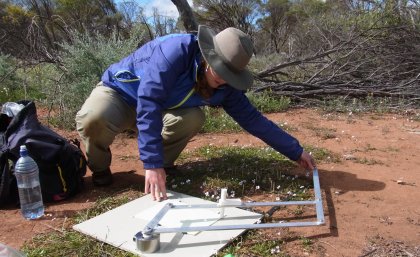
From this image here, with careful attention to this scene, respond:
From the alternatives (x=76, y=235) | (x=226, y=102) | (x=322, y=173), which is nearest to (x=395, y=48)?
(x=322, y=173)

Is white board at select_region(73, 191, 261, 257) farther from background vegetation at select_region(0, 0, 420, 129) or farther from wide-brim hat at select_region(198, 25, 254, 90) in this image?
background vegetation at select_region(0, 0, 420, 129)

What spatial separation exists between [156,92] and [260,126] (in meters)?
0.77

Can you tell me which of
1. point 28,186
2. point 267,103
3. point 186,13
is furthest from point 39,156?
point 186,13

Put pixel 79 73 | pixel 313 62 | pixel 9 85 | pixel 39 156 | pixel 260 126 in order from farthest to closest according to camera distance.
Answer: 1. pixel 9 85
2. pixel 313 62
3. pixel 79 73
4. pixel 260 126
5. pixel 39 156

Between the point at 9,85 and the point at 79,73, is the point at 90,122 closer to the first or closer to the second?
the point at 79,73

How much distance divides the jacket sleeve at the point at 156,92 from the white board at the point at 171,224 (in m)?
0.30

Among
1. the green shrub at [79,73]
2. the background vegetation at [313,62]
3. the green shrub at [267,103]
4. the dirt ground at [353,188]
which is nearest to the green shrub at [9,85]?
the background vegetation at [313,62]

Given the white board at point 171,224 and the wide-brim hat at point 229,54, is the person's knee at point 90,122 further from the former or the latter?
the wide-brim hat at point 229,54

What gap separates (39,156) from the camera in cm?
255

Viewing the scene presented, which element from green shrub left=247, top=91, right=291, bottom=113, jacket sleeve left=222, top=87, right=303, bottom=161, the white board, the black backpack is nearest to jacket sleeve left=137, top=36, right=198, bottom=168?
the white board

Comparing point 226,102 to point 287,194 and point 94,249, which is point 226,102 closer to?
point 287,194

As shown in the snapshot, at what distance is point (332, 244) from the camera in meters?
2.09

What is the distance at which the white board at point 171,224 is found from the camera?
2.03 m

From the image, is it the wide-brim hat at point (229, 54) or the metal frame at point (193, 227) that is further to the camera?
the wide-brim hat at point (229, 54)
